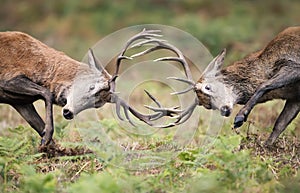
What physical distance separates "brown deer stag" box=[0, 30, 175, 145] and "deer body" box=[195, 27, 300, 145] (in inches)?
31.0

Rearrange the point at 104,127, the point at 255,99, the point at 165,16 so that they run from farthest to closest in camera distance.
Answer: the point at 165,16, the point at 104,127, the point at 255,99

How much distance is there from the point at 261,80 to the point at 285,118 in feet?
2.34

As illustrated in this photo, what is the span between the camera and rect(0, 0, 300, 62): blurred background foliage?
24.8 metres

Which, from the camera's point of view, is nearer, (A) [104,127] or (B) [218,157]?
(B) [218,157]

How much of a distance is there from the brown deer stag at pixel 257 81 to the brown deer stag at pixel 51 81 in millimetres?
598

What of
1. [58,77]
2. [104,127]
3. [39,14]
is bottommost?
[39,14]

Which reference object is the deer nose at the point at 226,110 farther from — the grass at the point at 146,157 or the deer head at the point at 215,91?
the grass at the point at 146,157

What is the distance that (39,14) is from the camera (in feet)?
95.7

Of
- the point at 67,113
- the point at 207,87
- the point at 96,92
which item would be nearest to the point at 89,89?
the point at 96,92

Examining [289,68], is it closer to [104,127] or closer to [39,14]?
[104,127]

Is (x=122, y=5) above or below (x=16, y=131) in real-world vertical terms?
below

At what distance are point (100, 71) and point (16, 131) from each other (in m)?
1.46

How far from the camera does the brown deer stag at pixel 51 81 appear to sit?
10.8 metres

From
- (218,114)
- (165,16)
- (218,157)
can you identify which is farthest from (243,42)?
(218,157)
